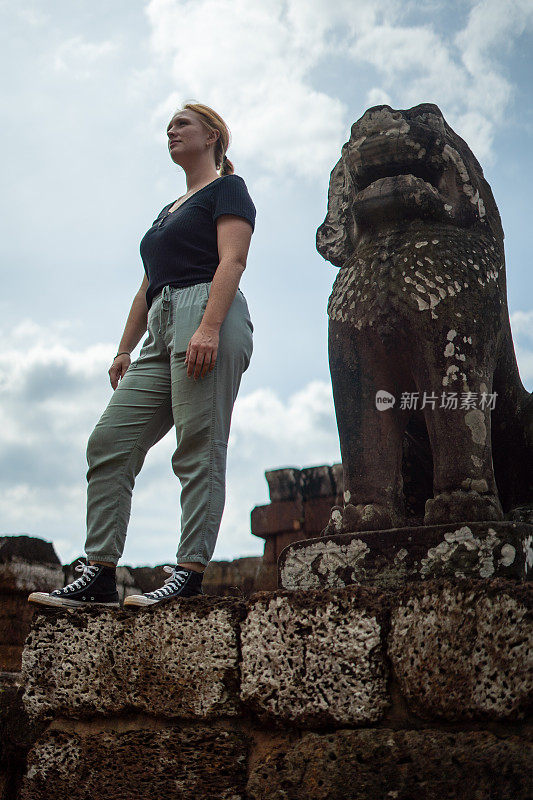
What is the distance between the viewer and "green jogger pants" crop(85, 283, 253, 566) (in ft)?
8.66

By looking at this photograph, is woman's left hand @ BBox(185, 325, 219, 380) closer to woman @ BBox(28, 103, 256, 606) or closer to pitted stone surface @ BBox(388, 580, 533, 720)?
woman @ BBox(28, 103, 256, 606)

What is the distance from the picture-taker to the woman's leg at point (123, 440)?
274 centimetres

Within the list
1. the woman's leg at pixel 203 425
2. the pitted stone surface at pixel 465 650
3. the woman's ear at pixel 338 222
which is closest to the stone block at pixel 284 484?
the woman's ear at pixel 338 222

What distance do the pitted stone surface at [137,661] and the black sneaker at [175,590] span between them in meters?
0.04

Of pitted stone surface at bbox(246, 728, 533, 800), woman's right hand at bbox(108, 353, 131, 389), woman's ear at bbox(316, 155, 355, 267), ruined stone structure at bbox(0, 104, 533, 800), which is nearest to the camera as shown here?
pitted stone surface at bbox(246, 728, 533, 800)

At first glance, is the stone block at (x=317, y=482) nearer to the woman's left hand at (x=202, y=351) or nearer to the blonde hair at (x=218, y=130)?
the blonde hair at (x=218, y=130)

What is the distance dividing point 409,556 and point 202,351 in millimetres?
931

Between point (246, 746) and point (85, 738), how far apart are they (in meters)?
0.54

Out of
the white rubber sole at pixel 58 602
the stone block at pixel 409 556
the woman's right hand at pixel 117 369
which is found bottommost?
the white rubber sole at pixel 58 602

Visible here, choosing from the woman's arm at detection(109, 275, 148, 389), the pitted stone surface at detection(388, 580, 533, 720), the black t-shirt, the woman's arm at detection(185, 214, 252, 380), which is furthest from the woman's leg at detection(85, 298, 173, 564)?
the pitted stone surface at detection(388, 580, 533, 720)

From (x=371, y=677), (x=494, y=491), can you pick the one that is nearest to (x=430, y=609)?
(x=371, y=677)

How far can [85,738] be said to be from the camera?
8.44ft

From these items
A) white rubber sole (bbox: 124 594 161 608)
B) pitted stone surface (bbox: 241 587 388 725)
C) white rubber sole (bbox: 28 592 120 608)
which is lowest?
pitted stone surface (bbox: 241 587 388 725)

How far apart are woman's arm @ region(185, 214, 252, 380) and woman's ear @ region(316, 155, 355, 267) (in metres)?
0.64
